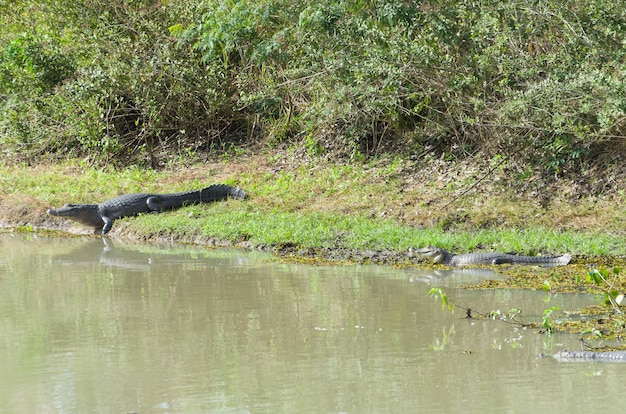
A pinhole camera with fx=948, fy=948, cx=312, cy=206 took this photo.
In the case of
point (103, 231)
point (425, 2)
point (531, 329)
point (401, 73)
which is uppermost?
point (425, 2)

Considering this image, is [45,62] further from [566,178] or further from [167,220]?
[566,178]

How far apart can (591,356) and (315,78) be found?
8431 mm

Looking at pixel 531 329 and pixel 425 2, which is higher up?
pixel 425 2

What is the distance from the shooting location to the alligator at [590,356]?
5273mm

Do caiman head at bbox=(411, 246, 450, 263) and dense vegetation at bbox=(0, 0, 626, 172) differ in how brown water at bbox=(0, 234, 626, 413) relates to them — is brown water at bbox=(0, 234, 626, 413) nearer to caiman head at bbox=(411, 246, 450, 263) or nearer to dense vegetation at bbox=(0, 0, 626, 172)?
caiman head at bbox=(411, 246, 450, 263)

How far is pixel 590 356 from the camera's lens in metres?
5.32

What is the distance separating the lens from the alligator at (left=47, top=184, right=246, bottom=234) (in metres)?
12.4

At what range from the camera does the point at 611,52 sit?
9.96m

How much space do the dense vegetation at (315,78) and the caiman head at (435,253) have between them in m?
2.29

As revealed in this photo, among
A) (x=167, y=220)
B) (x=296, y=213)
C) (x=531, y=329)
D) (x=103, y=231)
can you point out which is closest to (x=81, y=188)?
(x=103, y=231)

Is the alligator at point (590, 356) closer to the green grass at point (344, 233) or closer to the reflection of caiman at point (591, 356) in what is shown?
the reflection of caiman at point (591, 356)

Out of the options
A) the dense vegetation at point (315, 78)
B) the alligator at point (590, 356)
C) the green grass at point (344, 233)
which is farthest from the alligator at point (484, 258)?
the alligator at point (590, 356)

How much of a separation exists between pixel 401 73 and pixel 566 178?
240cm

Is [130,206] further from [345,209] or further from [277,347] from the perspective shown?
[277,347]
